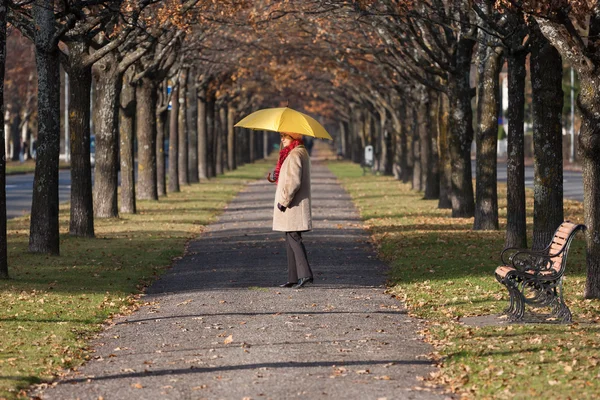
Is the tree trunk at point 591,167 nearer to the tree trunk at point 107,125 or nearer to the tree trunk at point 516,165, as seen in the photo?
the tree trunk at point 516,165

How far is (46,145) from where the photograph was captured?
19125 mm

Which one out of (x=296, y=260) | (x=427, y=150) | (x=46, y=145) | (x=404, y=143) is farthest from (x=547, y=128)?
(x=404, y=143)

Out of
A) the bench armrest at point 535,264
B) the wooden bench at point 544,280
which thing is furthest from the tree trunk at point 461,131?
the wooden bench at point 544,280

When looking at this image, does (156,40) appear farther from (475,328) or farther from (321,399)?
(321,399)

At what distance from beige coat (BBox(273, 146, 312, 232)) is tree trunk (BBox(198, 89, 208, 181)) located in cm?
4042

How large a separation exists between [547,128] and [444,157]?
13.7m

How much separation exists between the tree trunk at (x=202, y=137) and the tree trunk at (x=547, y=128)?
3888 centimetres

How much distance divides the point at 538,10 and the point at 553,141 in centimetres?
446

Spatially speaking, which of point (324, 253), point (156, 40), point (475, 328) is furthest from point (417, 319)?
point (156, 40)

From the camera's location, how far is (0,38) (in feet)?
50.1

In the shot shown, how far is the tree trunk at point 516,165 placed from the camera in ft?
65.8

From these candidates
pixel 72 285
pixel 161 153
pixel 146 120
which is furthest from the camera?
pixel 161 153

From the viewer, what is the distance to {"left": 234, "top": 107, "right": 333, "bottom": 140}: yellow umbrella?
1516 cm

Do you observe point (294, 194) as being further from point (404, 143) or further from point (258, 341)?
point (404, 143)
